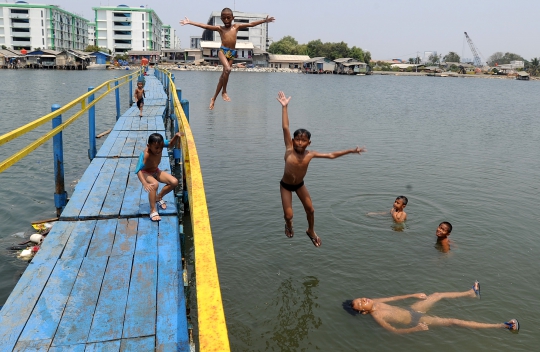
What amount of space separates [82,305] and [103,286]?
0.35m

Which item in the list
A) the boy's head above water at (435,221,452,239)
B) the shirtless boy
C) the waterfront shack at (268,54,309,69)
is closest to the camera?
the shirtless boy

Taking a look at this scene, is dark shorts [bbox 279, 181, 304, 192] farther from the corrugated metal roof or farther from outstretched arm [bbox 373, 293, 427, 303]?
the corrugated metal roof

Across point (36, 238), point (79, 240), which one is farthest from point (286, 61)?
point (79, 240)

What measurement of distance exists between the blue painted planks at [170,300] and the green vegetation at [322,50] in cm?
14017

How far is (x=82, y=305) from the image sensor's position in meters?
4.41

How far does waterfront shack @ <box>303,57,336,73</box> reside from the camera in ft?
412

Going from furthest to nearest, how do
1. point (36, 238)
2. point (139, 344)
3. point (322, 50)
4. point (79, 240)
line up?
point (322, 50), point (36, 238), point (79, 240), point (139, 344)

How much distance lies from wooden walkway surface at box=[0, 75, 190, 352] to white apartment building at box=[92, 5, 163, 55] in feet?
415

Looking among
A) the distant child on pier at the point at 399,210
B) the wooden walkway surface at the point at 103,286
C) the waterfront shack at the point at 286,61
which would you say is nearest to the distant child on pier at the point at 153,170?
the wooden walkway surface at the point at 103,286

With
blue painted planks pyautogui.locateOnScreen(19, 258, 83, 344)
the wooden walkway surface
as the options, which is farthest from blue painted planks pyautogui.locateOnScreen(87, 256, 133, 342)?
blue painted planks pyautogui.locateOnScreen(19, 258, 83, 344)

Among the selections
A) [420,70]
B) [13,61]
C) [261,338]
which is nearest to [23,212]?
[261,338]

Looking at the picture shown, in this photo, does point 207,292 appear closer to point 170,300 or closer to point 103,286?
point 170,300

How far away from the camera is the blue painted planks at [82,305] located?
3.99 meters

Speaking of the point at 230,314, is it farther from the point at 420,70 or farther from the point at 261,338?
the point at 420,70
